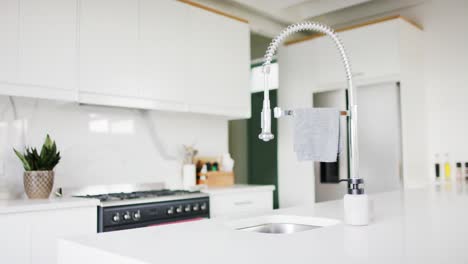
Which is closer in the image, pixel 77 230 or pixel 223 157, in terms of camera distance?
pixel 77 230

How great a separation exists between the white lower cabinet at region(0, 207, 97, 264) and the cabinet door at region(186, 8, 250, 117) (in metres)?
1.40

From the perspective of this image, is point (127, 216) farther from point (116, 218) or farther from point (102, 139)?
point (102, 139)

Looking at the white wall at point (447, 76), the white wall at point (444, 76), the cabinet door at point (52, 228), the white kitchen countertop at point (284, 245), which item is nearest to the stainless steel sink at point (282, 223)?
the white kitchen countertop at point (284, 245)

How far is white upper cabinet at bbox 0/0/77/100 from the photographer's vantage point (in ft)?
8.45

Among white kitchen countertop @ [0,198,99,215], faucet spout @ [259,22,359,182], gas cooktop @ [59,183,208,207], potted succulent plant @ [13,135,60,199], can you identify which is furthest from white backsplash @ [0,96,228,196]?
faucet spout @ [259,22,359,182]

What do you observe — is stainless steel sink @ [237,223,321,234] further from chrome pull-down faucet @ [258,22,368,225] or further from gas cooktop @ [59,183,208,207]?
gas cooktop @ [59,183,208,207]

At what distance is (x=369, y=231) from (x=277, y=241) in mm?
342

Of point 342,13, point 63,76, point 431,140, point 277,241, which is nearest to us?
point 277,241

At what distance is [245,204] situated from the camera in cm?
368

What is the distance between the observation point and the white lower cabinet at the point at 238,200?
3402 millimetres

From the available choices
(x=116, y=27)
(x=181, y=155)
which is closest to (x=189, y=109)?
(x=181, y=155)

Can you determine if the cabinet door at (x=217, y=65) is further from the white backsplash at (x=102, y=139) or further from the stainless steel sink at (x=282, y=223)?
the stainless steel sink at (x=282, y=223)

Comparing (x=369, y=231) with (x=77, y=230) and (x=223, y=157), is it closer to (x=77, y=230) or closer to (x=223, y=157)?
(x=77, y=230)

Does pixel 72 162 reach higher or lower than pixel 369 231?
higher
